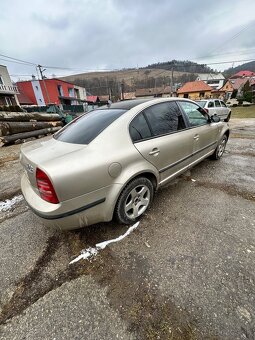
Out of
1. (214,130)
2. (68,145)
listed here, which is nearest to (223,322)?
(68,145)

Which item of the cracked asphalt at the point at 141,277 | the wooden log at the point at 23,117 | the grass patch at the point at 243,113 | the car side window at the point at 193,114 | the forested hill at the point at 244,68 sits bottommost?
the grass patch at the point at 243,113

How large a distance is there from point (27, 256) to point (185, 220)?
2.10 meters

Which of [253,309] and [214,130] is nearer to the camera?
[253,309]

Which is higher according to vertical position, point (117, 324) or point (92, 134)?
point (92, 134)

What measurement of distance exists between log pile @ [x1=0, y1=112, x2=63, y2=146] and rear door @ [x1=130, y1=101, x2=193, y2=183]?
8.02m

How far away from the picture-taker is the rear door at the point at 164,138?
92.4 inches

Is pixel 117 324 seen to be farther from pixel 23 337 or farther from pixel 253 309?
pixel 253 309

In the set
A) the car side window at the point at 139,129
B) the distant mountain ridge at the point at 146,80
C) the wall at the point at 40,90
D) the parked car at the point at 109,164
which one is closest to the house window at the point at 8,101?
the wall at the point at 40,90

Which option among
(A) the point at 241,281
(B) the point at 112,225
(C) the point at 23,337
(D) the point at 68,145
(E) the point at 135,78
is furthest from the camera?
(E) the point at 135,78

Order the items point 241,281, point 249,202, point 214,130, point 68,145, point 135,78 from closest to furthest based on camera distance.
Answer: point 241,281 < point 68,145 < point 249,202 < point 214,130 < point 135,78

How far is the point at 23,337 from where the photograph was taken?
4.59 ft

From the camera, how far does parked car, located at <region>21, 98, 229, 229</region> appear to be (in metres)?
1.74

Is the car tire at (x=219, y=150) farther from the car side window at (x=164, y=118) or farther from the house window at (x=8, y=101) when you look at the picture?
the house window at (x=8, y=101)

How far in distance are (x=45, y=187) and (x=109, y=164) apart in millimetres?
674
